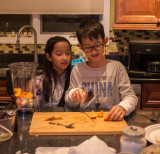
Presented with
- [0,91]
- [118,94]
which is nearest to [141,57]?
[118,94]

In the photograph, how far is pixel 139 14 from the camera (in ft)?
8.50

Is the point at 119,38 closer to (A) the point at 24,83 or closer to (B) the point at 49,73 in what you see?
(B) the point at 49,73

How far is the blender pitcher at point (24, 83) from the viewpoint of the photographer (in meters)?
1.25

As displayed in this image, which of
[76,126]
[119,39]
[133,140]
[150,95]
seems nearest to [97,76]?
[76,126]

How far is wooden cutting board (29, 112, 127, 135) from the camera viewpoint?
3.43 ft

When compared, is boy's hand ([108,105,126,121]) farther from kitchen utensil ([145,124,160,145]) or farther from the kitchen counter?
kitchen utensil ([145,124,160,145])

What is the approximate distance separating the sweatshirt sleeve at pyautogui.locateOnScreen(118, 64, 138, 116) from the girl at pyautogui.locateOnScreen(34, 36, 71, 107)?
46 cm

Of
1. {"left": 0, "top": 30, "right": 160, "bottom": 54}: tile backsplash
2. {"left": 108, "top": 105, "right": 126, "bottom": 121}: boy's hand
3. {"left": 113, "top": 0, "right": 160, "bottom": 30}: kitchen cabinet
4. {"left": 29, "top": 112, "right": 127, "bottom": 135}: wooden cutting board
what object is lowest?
{"left": 29, "top": 112, "right": 127, "bottom": 135}: wooden cutting board

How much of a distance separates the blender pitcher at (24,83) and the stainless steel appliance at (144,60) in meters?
1.40

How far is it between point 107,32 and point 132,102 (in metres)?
1.79

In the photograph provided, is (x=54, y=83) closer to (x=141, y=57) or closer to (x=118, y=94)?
(x=118, y=94)

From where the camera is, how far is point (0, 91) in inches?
101

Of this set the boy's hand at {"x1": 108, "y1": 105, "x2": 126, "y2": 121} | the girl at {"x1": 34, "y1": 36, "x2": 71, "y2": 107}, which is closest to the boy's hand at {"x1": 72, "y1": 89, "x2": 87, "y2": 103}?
the boy's hand at {"x1": 108, "y1": 105, "x2": 126, "y2": 121}

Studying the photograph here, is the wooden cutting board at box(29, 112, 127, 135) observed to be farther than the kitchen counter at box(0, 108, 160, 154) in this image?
Yes
